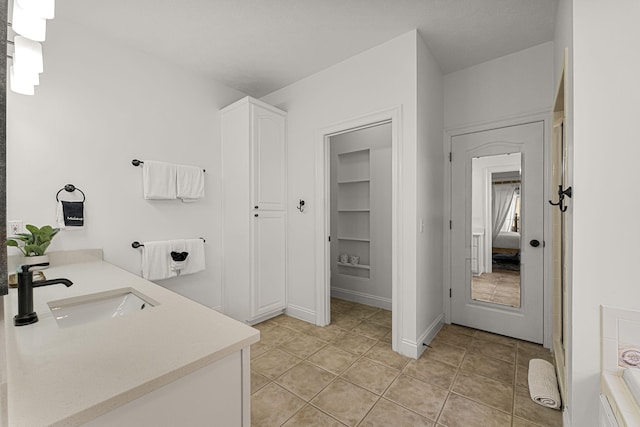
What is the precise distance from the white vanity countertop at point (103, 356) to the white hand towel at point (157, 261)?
4.28 feet

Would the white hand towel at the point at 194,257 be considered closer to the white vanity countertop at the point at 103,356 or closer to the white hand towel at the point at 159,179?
the white hand towel at the point at 159,179

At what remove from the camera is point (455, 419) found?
157cm

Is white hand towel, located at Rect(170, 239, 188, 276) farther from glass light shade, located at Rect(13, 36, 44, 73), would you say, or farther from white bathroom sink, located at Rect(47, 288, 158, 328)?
glass light shade, located at Rect(13, 36, 44, 73)

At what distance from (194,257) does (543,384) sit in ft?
9.55

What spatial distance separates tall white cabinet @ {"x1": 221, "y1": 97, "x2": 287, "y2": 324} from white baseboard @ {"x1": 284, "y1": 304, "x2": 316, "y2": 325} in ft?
0.29

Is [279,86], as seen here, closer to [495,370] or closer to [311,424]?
[311,424]

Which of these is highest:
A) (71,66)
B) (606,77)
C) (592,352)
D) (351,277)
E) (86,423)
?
(71,66)

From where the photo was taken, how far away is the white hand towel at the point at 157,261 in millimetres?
2424

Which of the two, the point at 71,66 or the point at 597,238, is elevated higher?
the point at 71,66

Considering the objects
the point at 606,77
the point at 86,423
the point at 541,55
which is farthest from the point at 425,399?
the point at 541,55

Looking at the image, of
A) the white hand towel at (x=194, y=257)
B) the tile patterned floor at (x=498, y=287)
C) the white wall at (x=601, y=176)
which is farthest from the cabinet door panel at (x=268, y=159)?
the white wall at (x=601, y=176)

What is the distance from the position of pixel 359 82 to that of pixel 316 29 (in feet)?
1.89

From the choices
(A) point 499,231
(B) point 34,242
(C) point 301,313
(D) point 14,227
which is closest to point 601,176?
(A) point 499,231

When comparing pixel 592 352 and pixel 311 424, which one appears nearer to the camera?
pixel 592 352
